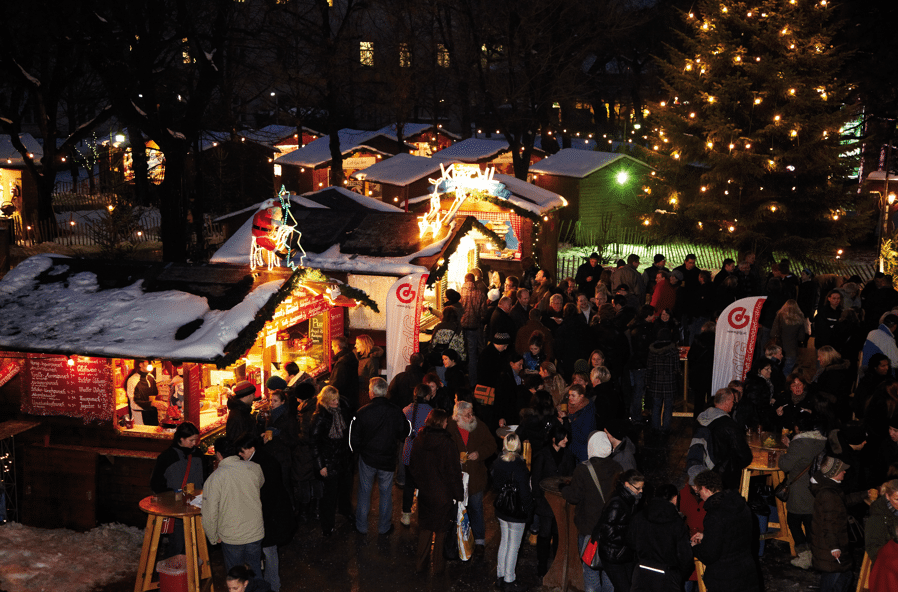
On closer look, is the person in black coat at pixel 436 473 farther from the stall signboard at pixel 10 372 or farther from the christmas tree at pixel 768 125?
the christmas tree at pixel 768 125

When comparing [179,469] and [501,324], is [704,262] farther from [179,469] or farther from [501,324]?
[179,469]

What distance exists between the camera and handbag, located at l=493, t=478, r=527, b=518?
7227 mm

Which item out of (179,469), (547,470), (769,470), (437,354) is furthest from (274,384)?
(769,470)

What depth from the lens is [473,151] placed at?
34906 millimetres

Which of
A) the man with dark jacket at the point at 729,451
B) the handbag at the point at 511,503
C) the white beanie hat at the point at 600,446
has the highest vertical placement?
the white beanie hat at the point at 600,446

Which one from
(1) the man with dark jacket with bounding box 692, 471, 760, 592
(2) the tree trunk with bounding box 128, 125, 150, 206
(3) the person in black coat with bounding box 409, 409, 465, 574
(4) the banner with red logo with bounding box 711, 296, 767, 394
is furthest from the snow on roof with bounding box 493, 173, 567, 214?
(1) the man with dark jacket with bounding box 692, 471, 760, 592

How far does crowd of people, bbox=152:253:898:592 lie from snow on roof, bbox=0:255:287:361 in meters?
0.90

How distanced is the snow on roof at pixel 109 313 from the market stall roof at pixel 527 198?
10182 millimetres

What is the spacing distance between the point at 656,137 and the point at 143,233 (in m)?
18.4

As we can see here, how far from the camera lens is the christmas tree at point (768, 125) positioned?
22594 millimetres

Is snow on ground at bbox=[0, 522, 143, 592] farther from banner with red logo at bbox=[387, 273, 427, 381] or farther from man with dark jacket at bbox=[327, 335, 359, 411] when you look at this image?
banner with red logo at bbox=[387, 273, 427, 381]

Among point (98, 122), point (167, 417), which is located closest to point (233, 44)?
point (98, 122)

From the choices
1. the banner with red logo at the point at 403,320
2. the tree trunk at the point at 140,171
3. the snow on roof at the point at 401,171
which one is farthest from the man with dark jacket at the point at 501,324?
the tree trunk at the point at 140,171

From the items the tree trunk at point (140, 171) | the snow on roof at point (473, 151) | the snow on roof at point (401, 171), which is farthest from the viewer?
the snow on roof at point (473, 151)
